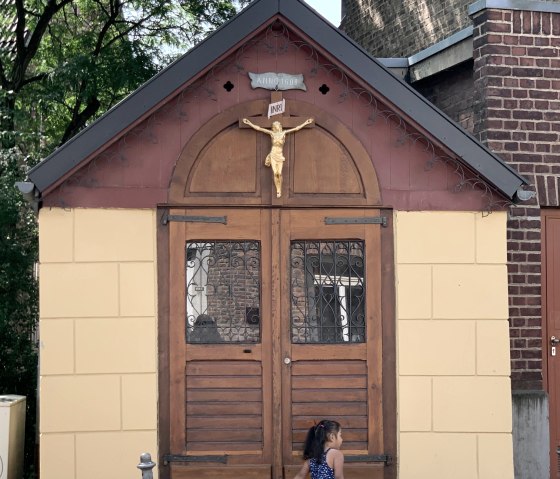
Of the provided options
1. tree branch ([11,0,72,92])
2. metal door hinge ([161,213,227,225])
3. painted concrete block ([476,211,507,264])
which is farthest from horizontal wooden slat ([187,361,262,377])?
tree branch ([11,0,72,92])

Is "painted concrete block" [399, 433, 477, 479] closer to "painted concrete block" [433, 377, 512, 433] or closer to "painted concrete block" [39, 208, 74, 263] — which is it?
"painted concrete block" [433, 377, 512, 433]

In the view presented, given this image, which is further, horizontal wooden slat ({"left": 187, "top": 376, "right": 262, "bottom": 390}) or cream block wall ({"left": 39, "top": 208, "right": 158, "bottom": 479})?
horizontal wooden slat ({"left": 187, "top": 376, "right": 262, "bottom": 390})

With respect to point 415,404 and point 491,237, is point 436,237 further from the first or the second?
point 415,404

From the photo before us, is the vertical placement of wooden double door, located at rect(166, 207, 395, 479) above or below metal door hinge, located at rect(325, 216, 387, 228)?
below

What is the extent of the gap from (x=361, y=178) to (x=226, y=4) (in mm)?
8101

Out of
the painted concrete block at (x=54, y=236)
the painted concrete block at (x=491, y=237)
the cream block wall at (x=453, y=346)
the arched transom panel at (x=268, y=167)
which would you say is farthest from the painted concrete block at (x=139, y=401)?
the painted concrete block at (x=491, y=237)

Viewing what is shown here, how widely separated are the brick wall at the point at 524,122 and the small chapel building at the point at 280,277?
987 millimetres

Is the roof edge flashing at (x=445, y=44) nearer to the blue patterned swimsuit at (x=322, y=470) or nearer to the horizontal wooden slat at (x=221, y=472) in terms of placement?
the blue patterned swimsuit at (x=322, y=470)

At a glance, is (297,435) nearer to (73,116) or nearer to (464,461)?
(464,461)

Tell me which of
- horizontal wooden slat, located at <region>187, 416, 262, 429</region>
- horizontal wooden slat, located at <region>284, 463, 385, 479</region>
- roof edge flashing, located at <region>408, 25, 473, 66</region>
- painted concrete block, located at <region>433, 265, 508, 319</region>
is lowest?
horizontal wooden slat, located at <region>284, 463, 385, 479</region>

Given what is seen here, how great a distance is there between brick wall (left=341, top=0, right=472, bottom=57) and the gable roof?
15.3 ft

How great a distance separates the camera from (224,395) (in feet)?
27.1

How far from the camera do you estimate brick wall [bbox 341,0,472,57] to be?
42.7ft

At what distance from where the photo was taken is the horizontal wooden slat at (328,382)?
833 cm
